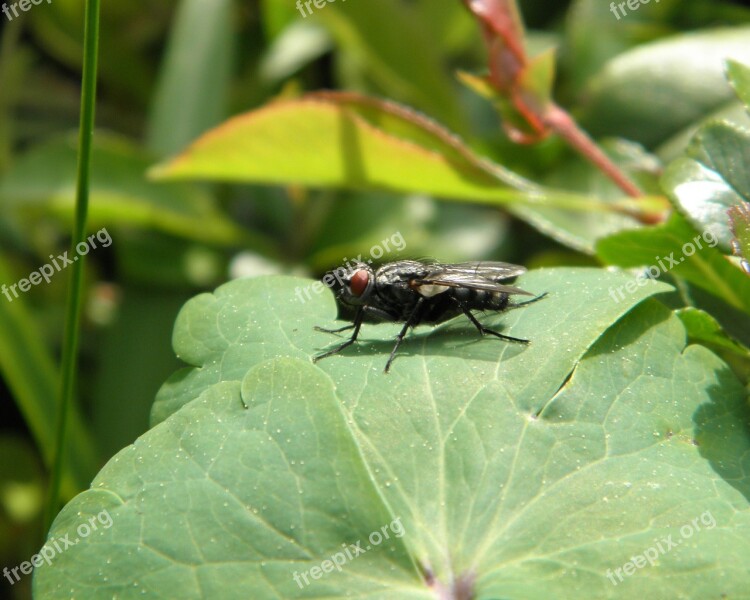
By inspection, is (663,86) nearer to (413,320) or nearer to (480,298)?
(480,298)

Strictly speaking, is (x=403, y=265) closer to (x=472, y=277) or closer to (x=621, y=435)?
(x=472, y=277)

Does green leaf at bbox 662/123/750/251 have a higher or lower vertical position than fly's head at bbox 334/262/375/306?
lower

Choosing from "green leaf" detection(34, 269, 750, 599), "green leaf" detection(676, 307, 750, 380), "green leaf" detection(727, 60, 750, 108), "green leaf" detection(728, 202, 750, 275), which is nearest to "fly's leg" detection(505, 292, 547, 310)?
"green leaf" detection(34, 269, 750, 599)

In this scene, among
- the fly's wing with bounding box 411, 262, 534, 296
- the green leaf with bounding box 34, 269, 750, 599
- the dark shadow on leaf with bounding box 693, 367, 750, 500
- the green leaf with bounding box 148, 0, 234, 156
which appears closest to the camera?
the green leaf with bounding box 34, 269, 750, 599

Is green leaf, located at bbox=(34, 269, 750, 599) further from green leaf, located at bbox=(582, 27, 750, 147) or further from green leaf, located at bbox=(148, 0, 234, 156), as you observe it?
green leaf, located at bbox=(148, 0, 234, 156)

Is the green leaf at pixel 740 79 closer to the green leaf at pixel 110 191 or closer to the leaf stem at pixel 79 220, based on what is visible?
the leaf stem at pixel 79 220


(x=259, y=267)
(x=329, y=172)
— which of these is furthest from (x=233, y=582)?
(x=259, y=267)

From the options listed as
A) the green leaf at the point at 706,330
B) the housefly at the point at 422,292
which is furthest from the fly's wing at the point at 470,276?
the green leaf at the point at 706,330

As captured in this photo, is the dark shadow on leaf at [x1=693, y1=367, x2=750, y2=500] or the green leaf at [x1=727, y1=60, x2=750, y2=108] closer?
the dark shadow on leaf at [x1=693, y1=367, x2=750, y2=500]

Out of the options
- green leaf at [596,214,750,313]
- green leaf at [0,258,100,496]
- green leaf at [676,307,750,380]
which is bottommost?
green leaf at [676,307,750,380]
